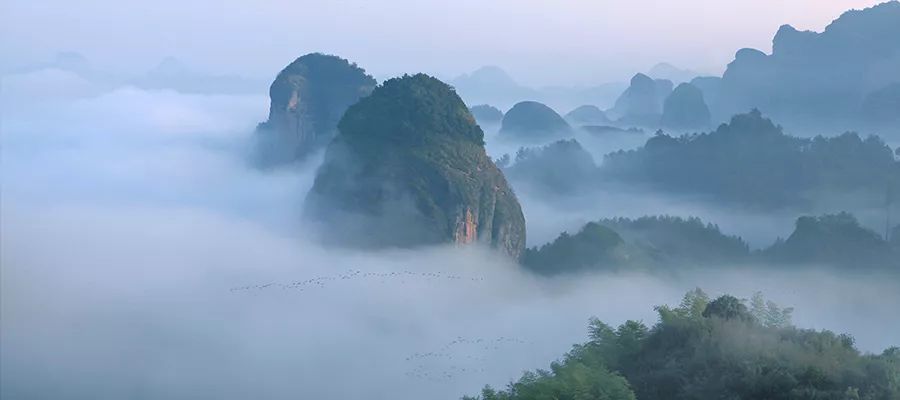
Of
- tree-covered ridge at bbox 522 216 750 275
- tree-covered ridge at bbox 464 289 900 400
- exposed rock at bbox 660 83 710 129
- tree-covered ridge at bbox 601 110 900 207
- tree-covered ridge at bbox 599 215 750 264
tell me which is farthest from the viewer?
exposed rock at bbox 660 83 710 129

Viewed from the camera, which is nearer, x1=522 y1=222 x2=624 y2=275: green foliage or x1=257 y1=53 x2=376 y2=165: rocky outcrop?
x1=522 y1=222 x2=624 y2=275: green foliage

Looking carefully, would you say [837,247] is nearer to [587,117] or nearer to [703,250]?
[703,250]

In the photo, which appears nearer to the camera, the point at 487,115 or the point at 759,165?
the point at 759,165

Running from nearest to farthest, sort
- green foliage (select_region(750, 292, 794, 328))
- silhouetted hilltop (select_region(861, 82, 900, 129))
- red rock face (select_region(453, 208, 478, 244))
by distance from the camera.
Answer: green foliage (select_region(750, 292, 794, 328)) < red rock face (select_region(453, 208, 478, 244)) < silhouetted hilltop (select_region(861, 82, 900, 129))

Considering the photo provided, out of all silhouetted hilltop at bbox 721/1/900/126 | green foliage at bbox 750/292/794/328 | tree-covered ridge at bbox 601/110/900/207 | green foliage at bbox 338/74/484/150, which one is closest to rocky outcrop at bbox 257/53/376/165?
tree-covered ridge at bbox 601/110/900/207

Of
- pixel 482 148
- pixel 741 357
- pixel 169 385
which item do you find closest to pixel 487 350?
pixel 169 385

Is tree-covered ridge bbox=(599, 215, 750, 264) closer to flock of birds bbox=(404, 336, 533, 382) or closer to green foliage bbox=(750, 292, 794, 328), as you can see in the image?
flock of birds bbox=(404, 336, 533, 382)

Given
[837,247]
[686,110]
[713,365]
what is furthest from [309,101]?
[686,110]
